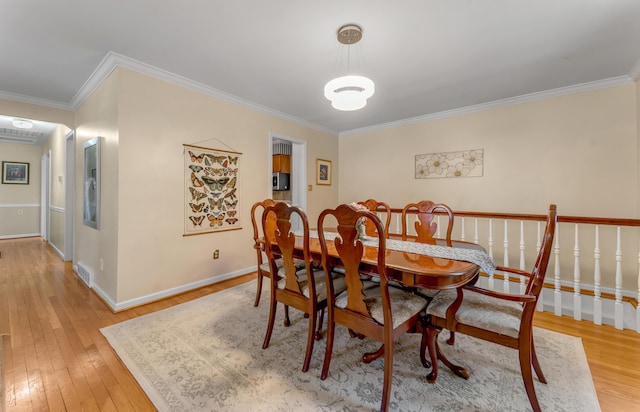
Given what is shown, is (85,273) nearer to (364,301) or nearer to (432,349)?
(364,301)

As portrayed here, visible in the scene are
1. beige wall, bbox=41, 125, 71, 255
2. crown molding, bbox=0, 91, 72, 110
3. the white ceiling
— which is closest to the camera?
the white ceiling

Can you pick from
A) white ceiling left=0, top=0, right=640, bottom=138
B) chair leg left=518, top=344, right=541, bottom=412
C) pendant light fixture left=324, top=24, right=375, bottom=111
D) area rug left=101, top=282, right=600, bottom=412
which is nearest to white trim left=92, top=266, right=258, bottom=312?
area rug left=101, top=282, right=600, bottom=412

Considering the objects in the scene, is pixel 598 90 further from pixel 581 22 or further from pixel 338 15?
pixel 338 15

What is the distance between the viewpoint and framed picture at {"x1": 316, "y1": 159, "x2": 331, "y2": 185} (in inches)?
195

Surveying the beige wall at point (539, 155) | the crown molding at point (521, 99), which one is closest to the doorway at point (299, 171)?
the crown molding at point (521, 99)

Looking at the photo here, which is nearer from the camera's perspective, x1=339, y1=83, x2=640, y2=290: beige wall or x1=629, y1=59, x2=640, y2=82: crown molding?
x1=629, y1=59, x2=640, y2=82: crown molding

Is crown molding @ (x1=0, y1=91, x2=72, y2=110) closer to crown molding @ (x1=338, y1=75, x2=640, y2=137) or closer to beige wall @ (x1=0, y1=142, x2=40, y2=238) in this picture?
beige wall @ (x1=0, y1=142, x2=40, y2=238)

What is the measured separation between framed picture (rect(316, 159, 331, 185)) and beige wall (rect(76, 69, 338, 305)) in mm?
1682

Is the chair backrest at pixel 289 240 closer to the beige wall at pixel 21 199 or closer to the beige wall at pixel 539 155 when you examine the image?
the beige wall at pixel 539 155

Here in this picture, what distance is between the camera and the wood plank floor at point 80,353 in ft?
4.86

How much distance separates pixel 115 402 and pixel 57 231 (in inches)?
199

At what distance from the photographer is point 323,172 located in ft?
16.7

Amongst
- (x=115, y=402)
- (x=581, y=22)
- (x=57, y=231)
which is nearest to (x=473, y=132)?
(x=581, y=22)

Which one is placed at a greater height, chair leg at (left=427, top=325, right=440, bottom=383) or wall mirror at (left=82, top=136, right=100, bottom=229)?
wall mirror at (left=82, top=136, right=100, bottom=229)
